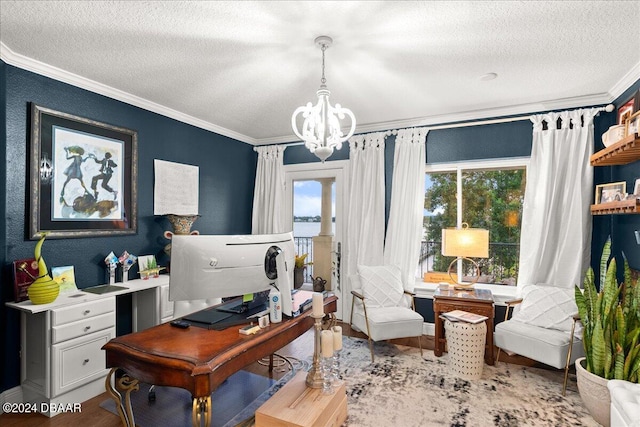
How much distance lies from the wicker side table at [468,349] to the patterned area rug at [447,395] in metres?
0.08

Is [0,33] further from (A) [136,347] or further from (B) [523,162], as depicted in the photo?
(B) [523,162]

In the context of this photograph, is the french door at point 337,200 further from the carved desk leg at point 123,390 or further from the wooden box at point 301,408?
the carved desk leg at point 123,390

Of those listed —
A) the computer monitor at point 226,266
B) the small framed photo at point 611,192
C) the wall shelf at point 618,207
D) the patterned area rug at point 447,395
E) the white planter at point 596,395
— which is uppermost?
the small framed photo at point 611,192

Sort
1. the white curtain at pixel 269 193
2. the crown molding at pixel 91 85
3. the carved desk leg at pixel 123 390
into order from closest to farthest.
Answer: the carved desk leg at pixel 123 390 → the crown molding at pixel 91 85 → the white curtain at pixel 269 193

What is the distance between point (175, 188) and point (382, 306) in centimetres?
277

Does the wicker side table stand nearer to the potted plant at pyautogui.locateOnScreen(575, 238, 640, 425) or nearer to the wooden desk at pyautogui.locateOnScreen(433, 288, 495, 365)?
the wooden desk at pyautogui.locateOnScreen(433, 288, 495, 365)

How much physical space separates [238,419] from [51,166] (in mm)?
2516

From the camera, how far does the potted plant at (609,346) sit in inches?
88.2

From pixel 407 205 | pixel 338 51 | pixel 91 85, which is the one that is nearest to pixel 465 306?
pixel 407 205

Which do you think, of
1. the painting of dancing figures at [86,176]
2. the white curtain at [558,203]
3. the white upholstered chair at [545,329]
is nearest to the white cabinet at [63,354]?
the painting of dancing figures at [86,176]

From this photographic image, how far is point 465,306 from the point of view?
3404 mm

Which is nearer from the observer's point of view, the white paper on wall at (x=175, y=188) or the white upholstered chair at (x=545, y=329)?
the white upholstered chair at (x=545, y=329)

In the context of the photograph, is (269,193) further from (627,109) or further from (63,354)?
(627,109)

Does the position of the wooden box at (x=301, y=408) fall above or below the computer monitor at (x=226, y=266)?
below
